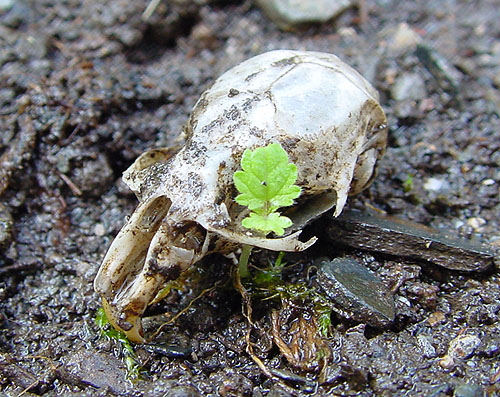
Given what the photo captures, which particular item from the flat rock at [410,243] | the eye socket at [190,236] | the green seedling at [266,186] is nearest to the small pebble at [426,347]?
the flat rock at [410,243]

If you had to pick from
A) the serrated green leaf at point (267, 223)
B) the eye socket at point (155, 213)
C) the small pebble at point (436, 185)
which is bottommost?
the small pebble at point (436, 185)

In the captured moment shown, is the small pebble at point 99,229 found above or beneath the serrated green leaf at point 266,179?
beneath

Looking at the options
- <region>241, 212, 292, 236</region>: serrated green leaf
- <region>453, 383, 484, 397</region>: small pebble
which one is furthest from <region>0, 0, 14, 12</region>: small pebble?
<region>453, 383, 484, 397</region>: small pebble

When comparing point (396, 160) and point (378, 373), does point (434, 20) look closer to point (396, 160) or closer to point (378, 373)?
point (396, 160)

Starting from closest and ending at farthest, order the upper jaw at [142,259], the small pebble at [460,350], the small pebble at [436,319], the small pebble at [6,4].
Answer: the upper jaw at [142,259]
the small pebble at [460,350]
the small pebble at [436,319]
the small pebble at [6,4]

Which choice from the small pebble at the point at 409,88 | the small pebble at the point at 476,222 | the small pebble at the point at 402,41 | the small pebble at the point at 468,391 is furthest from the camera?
the small pebble at the point at 402,41

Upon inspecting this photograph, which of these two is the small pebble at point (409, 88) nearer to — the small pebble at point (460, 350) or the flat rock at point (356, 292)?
the flat rock at point (356, 292)

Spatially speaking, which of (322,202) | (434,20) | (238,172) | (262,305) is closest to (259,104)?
(238,172)
